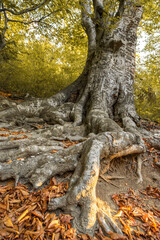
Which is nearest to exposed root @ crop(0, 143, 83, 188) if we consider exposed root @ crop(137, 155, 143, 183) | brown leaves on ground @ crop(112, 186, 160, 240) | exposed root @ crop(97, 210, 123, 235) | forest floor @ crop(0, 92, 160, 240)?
forest floor @ crop(0, 92, 160, 240)

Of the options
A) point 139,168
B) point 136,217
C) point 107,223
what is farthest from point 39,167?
point 139,168

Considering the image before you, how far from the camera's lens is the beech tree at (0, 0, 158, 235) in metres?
1.50

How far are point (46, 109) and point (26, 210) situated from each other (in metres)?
3.72

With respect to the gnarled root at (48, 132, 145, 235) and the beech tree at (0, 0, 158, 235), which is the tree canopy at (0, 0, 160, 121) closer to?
the beech tree at (0, 0, 158, 235)

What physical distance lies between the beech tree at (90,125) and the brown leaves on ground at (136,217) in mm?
280

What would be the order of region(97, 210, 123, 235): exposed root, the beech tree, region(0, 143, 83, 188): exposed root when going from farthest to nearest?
region(0, 143, 83, 188): exposed root
the beech tree
region(97, 210, 123, 235): exposed root

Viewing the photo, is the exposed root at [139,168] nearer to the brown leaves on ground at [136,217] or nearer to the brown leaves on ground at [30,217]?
the brown leaves on ground at [136,217]

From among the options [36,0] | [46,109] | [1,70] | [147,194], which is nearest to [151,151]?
[147,194]

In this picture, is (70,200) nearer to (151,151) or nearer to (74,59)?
(151,151)

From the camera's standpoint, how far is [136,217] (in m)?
1.57

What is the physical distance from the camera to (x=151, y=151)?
3.04 metres

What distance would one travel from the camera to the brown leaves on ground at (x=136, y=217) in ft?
4.51

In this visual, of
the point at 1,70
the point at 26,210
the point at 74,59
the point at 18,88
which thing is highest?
the point at 74,59

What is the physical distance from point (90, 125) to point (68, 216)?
2.37 meters
